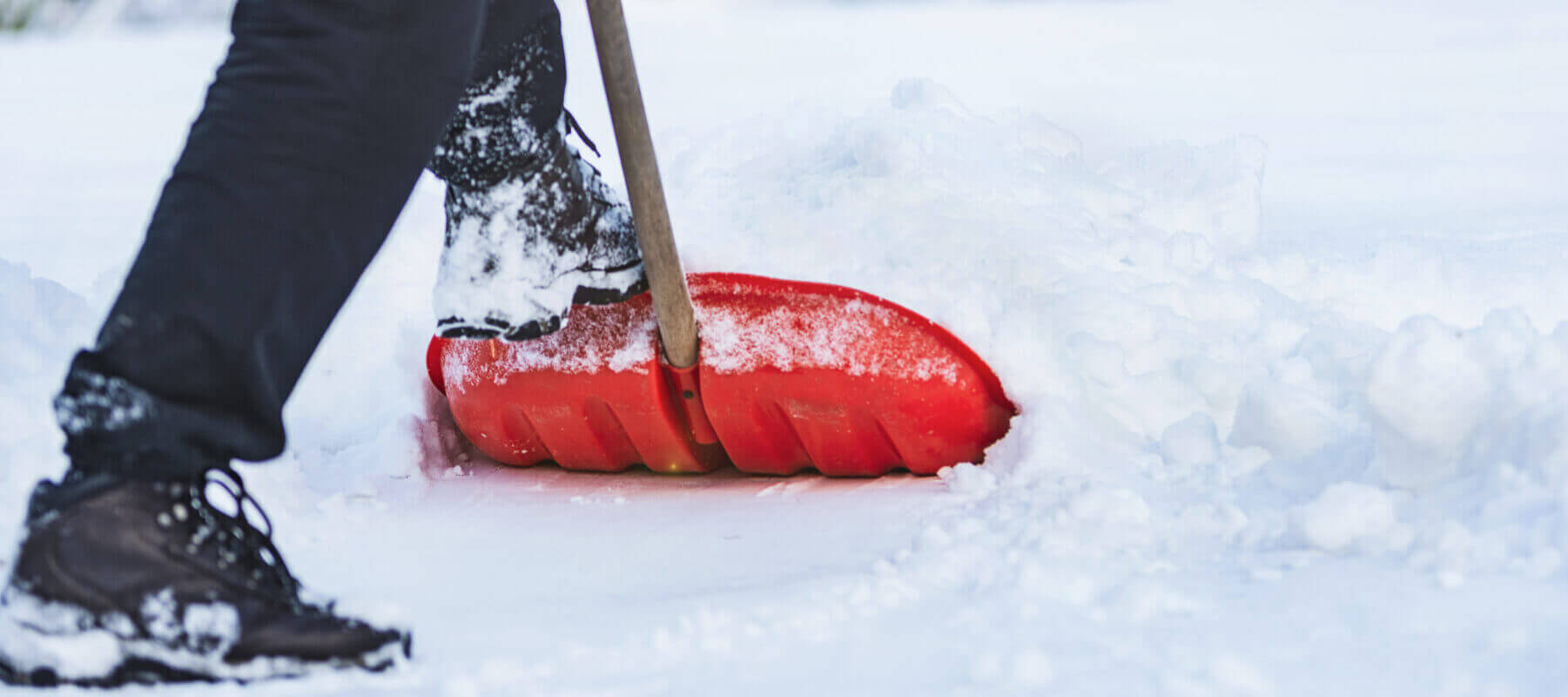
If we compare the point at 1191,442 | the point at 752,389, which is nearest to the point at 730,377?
the point at 752,389

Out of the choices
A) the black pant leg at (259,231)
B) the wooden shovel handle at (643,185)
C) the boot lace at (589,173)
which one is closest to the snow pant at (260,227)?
the black pant leg at (259,231)

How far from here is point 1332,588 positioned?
31.6 inches

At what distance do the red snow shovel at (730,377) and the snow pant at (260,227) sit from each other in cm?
39

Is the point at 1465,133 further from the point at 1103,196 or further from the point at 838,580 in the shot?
the point at 838,580

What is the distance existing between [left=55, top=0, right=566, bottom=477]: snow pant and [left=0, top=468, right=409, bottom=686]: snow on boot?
3cm

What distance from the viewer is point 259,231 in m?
0.75

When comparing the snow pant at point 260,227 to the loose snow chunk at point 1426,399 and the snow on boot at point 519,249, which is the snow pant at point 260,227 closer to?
the snow on boot at point 519,249

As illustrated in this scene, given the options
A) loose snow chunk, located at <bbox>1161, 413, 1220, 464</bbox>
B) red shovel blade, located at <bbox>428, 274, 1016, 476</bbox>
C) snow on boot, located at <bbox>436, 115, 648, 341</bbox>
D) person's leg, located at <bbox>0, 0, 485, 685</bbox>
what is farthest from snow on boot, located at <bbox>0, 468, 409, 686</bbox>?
loose snow chunk, located at <bbox>1161, 413, 1220, 464</bbox>

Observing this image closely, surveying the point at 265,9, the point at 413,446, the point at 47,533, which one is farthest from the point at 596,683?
the point at 413,446

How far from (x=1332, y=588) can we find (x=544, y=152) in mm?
854

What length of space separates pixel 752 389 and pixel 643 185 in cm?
27

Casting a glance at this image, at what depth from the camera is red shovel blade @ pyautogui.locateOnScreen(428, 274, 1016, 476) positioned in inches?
50.8

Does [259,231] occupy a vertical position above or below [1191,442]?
above

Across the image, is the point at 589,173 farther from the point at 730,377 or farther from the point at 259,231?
the point at 259,231
